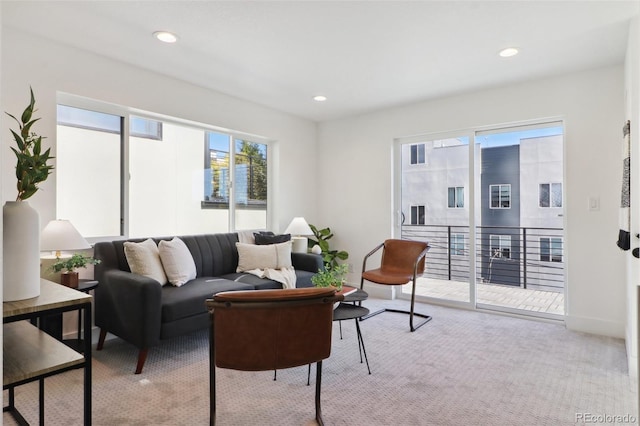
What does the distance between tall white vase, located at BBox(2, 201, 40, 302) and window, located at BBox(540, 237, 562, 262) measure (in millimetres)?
4278

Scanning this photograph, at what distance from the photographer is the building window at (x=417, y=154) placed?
466 centimetres

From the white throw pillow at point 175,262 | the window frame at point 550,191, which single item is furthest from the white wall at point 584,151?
the white throw pillow at point 175,262

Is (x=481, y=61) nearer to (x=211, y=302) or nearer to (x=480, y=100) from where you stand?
(x=480, y=100)

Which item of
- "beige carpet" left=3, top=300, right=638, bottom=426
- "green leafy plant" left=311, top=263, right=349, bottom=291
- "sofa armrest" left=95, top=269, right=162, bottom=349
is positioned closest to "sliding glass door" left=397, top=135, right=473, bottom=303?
"beige carpet" left=3, top=300, right=638, bottom=426

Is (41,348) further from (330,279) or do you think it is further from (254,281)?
(254,281)

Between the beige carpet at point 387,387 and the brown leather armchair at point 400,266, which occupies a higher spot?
the brown leather armchair at point 400,266

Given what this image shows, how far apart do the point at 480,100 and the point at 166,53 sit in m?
3.25

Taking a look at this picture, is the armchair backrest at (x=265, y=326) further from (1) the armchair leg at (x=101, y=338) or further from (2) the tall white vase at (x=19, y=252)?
(1) the armchair leg at (x=101, y=338)

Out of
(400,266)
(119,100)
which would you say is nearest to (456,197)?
(400,266)

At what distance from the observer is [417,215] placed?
470cm

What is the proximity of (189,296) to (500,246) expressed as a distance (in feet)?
11.0

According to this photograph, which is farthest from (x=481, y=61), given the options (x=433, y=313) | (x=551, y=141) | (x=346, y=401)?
(x=346, y=401)

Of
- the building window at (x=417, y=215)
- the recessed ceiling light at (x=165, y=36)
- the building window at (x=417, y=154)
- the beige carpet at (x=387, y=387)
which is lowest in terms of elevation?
the beige carpet at (x=387, y=387)

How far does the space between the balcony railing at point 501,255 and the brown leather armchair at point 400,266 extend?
1.95 ft
